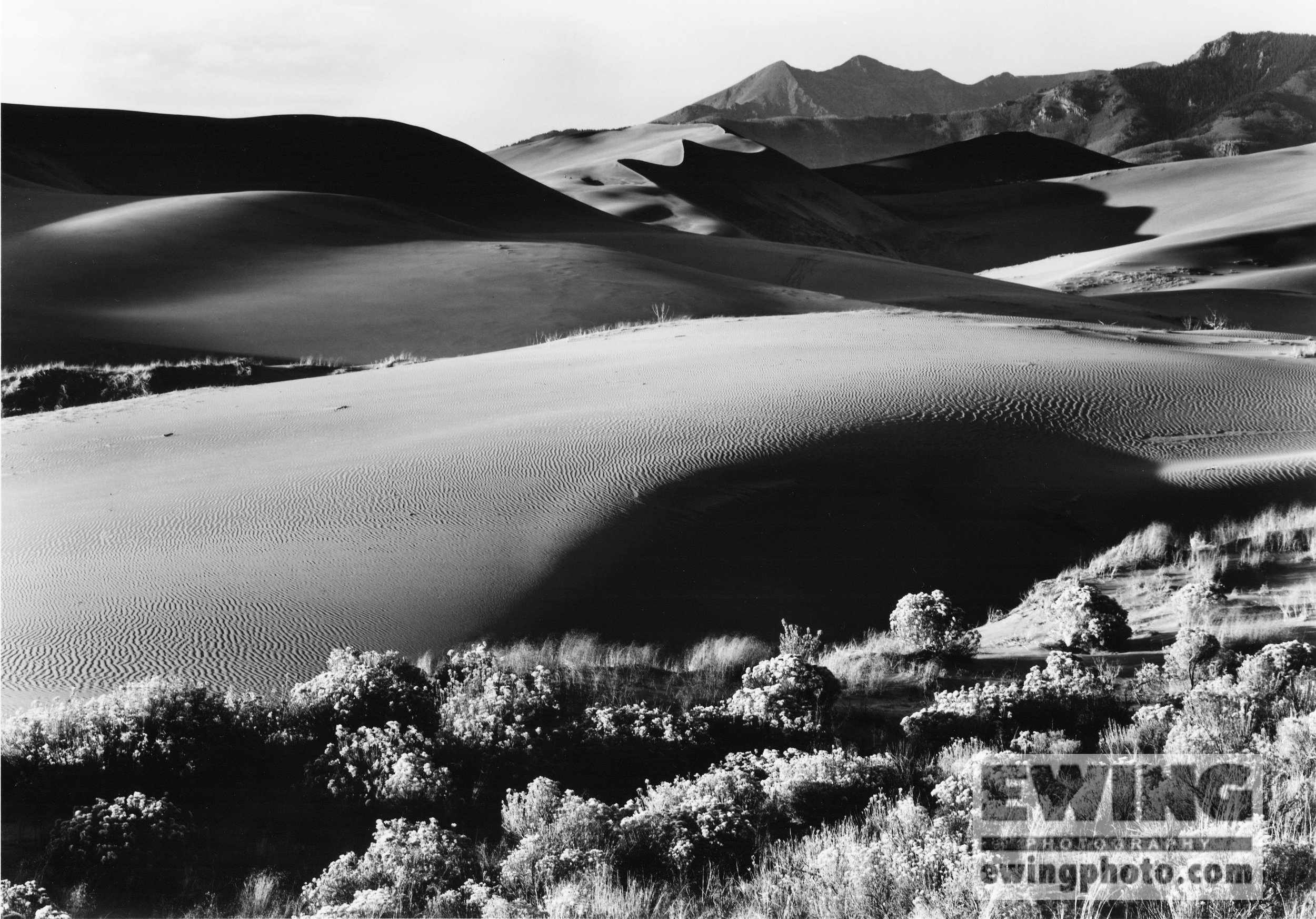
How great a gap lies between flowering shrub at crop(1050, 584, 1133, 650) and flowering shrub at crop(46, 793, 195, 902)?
5.21 metres

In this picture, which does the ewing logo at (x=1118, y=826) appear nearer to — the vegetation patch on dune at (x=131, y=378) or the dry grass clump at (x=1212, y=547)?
the dry grass clump at (x=1212, y=547)

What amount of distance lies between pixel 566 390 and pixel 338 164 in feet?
120

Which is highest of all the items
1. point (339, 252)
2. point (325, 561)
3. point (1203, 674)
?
point (339, 252)

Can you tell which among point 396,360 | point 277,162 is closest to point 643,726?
point 396,360

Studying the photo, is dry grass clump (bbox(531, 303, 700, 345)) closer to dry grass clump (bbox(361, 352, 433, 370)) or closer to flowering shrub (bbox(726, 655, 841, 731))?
dry grass clump (bbox(361, 352, 433, 370))

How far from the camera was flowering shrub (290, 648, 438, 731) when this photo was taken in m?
5.62

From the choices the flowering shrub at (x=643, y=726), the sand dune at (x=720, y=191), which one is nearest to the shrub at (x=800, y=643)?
the flowering shrub at (x=643, y=726)

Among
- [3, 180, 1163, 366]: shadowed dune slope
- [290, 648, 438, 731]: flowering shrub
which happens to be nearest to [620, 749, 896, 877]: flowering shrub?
[290, 648, 438, 731]: flowering shrub

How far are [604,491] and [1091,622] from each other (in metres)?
3.97

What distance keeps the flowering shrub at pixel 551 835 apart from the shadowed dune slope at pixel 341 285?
17.0 meters

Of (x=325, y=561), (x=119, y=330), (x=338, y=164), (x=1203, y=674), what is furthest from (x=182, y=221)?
(x=1203, y=674)

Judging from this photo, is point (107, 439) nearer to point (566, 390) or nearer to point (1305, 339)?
point (566, 390)

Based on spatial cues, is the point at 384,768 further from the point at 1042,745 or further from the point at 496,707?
the point at 1042,745

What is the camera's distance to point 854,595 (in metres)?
8.67
